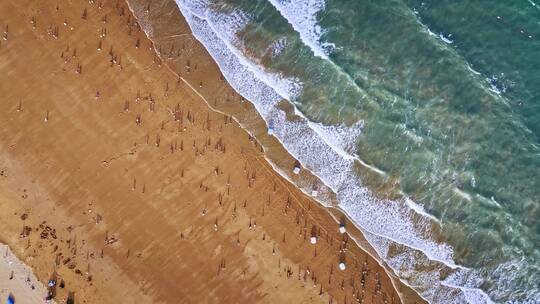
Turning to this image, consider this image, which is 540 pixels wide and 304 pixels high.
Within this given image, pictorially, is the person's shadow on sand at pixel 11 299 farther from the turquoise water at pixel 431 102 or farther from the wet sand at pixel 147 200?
the turquoise water at pixel 431 102

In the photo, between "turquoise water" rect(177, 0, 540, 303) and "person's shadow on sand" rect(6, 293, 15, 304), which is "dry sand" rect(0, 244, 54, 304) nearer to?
"person's shadow on sand" rect(6, 293, 15, 304)

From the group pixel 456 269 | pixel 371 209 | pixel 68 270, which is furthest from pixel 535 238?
pixel 68 270

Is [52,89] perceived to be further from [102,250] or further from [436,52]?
[436,52]

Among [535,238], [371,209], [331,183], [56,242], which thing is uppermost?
[56,242]

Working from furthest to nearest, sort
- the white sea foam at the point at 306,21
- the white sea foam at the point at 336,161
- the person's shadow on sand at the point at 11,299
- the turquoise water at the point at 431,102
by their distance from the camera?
the white sea foam at the point at 306,21 < the turquoise water at the point at 431,102 < the white sea foam at the point at 336,161 < the person's shadow on sand at the point at 11,299

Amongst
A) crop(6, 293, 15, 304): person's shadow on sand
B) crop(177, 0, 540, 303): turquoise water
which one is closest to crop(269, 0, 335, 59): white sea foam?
crop(177, 0, 540, 303): turquoise water

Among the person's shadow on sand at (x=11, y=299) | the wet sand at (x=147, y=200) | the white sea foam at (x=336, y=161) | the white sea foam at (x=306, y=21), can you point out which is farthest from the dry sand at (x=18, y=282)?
the white sea foam at (x=306, y=21)
